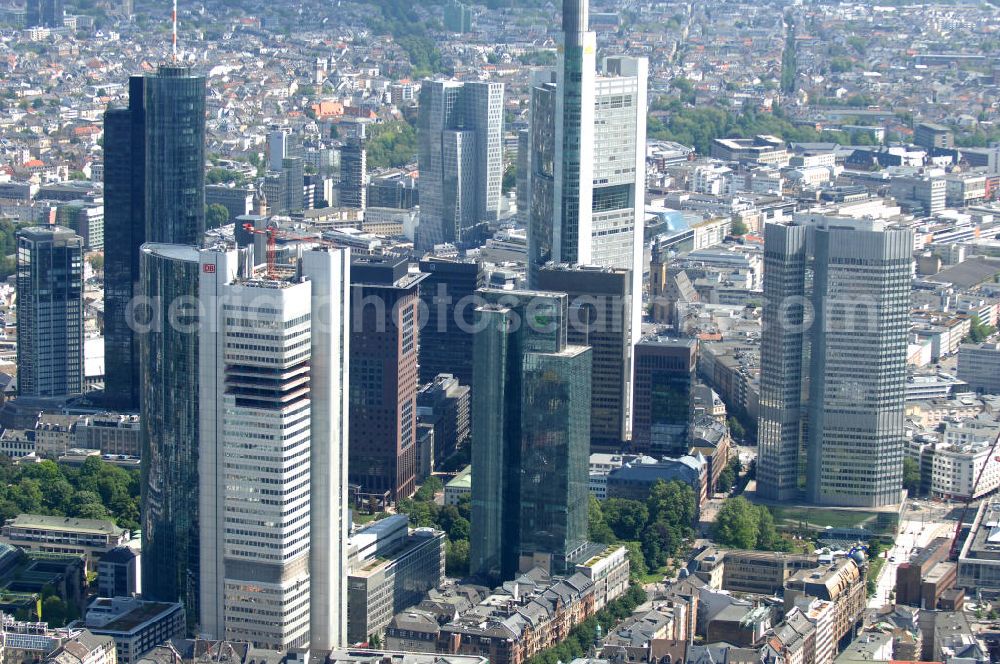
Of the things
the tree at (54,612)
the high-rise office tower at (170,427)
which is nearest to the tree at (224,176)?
the tree at (54,612)

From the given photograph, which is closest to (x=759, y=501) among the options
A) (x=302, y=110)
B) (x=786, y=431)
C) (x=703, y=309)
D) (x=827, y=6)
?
(x=786, y=431)

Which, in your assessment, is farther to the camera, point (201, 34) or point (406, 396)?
point (201, 34)

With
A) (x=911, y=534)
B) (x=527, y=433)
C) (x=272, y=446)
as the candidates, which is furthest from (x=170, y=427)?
(x=911, y=534)

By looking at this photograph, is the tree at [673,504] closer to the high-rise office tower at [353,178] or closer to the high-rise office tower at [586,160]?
the high-rise office tower at [586,160]

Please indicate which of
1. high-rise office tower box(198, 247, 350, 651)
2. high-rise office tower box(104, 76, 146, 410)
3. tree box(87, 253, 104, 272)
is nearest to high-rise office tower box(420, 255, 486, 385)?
high-rise office tower box(104, 76, 146, 410)

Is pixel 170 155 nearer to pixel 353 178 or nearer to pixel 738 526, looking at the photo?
pixel 738 526

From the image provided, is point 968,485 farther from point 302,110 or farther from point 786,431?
point 302,110

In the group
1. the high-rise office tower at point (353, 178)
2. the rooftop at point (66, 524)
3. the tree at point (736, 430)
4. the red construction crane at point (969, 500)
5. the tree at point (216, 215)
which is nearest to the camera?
the rooftop at point (66, 524)
